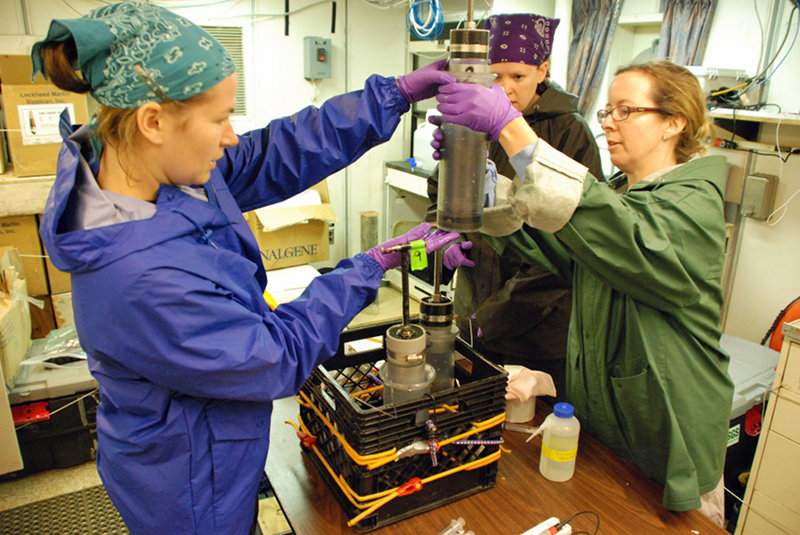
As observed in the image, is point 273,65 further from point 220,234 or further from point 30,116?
point 220,234

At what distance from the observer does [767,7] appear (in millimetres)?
2730

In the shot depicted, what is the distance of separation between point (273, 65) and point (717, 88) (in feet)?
9.11

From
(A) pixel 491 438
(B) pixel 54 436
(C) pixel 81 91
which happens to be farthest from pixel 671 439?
(B) pixel 54 436

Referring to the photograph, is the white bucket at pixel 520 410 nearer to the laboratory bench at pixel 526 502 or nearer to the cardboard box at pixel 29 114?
the laboratory bench at pixel 526 502

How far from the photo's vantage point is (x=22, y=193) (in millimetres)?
2838

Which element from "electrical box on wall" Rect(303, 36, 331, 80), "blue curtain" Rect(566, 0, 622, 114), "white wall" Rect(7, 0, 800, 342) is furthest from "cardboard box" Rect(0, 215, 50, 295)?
"blue curtain" Rect(566, 0, 622, 114)

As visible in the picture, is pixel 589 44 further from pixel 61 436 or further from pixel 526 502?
pixel 61 436

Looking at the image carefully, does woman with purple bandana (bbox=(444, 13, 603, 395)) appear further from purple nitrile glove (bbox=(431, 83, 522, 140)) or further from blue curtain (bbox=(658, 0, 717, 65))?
blue curtain (bbox=(658, 0, 717, 65))

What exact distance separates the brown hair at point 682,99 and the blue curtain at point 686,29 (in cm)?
199

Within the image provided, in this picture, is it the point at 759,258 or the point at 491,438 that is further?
the point at 759,258

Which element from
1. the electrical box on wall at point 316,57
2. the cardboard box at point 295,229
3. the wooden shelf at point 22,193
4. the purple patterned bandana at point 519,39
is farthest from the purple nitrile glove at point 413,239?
the electrical box on wall at point 316,57

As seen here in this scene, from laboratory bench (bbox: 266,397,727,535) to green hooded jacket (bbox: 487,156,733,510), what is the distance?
1.8 inches

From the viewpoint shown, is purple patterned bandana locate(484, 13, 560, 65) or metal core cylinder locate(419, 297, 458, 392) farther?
purple patterned bandana locate(484, 13, 560, 65)

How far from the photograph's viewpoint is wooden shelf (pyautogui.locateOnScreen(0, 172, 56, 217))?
110 inches
